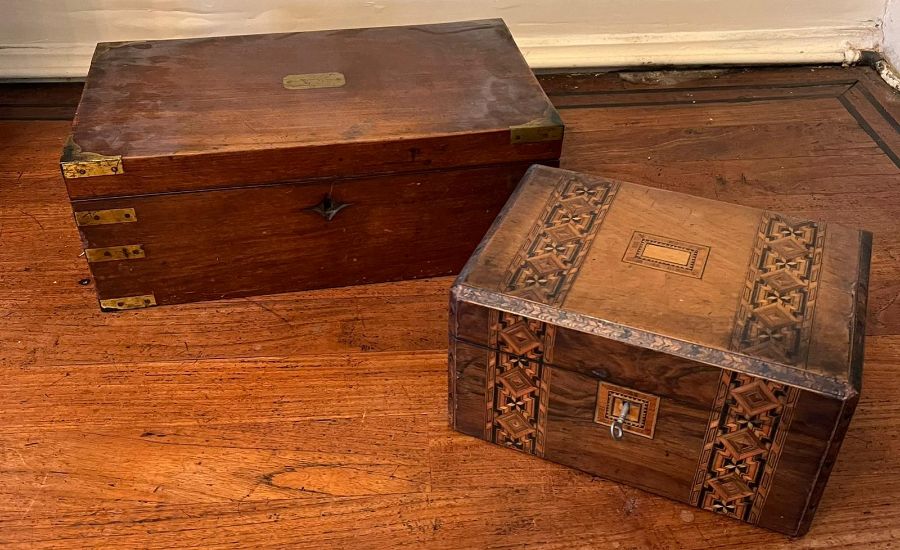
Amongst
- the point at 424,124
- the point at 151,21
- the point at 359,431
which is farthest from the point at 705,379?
the point at 151,21

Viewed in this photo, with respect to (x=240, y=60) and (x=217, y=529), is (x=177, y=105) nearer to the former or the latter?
(x=240, y=60)

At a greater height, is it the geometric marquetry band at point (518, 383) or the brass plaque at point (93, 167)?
the brass plaque at point (93, 167)

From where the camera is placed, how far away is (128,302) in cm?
148

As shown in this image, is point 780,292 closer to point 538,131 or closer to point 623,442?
point 623,442

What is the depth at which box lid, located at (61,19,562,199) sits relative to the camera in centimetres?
134

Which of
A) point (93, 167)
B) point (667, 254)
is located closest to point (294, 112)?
point (93, 167)

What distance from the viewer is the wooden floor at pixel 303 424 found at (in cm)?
115

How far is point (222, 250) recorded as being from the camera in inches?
56.8

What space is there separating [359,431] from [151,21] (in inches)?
47.2

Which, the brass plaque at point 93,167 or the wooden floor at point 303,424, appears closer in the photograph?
the wooden floor at point 303,424

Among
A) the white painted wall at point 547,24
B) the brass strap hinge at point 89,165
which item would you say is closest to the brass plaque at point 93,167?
the brass strap hinge at point 89,165

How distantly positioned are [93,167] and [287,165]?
10.6 inches

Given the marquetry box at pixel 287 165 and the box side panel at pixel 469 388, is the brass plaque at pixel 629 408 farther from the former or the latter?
the marquetry box at pixel 287 165

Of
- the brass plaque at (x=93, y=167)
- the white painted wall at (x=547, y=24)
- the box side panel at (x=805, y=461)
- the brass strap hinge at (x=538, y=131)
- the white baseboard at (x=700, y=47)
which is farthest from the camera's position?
the white baseboard at (x=700, y=47)
